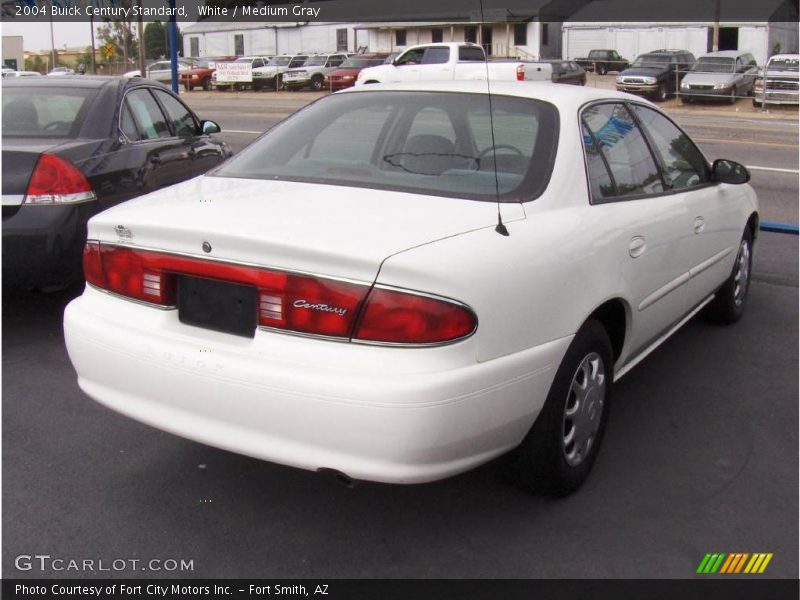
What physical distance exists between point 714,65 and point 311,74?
57.6 ft

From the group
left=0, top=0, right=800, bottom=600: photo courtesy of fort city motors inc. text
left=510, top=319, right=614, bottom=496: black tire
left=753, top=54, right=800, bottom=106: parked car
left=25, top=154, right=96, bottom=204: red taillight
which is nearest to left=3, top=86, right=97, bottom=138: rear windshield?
left=25, top=154, right=96, bottom=204: red taillight

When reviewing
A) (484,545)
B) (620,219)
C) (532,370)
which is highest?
(620,219)

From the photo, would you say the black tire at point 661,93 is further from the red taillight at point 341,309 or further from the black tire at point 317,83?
the red taillight at point 341,309

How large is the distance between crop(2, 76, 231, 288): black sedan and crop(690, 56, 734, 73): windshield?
1006 inches

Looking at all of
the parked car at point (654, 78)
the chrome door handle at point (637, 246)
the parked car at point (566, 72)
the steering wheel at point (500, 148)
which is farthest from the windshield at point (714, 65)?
the steering wheel at point (500, 148)

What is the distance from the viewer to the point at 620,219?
3760 mm

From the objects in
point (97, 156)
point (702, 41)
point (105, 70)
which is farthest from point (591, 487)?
point (105, 70)

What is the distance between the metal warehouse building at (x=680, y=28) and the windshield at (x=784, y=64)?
23.2 metres

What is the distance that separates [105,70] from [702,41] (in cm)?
3844

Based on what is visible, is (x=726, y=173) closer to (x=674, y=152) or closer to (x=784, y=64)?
(x=674, y=152)

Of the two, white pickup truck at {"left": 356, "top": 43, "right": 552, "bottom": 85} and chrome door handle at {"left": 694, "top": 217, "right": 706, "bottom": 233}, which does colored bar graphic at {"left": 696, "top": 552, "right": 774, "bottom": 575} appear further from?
white pickup truck at {"left": 356, "top": 43, "right": 552, "bottom": 85}

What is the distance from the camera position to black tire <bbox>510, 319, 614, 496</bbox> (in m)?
3.29
